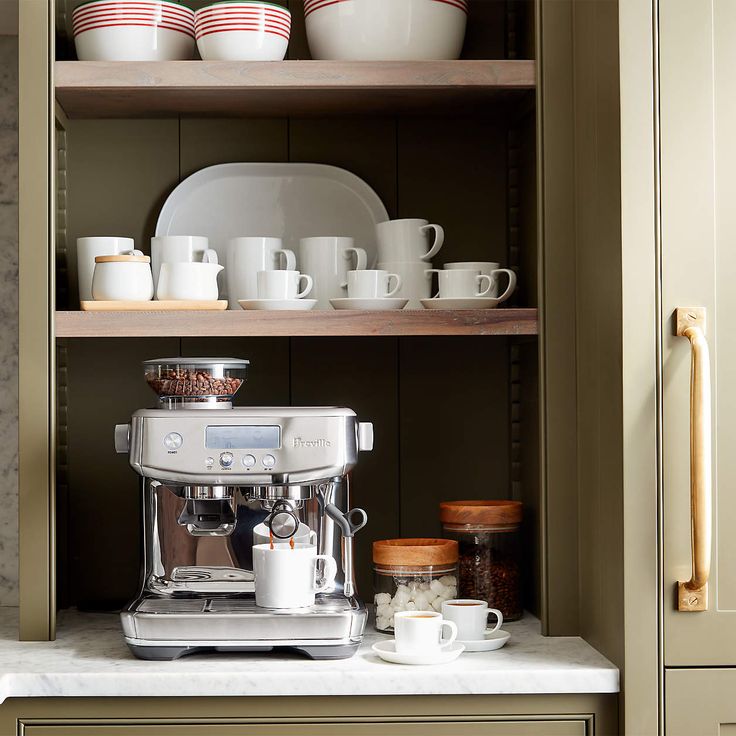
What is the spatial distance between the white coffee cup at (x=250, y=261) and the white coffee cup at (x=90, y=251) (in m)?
0.19

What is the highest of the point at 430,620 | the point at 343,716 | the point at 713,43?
the point at 713,43

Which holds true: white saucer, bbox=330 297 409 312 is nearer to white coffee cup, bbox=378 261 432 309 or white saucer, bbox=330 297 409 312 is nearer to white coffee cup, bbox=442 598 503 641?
white coffee cup, bbox=378 261 432 309

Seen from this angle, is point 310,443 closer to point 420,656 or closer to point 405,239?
point 420,656

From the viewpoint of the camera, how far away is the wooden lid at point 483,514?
184 centimetres

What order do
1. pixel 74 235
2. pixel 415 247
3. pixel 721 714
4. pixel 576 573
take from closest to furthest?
pixel 721 714 < pixel 576 573 < pixel 415 247 < pixel 74 235

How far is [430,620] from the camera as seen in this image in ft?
5.11

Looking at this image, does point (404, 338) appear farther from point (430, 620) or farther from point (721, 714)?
point (721, 714)

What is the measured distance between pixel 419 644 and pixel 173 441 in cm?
49

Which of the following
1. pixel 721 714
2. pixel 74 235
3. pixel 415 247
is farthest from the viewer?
pixel 74 235

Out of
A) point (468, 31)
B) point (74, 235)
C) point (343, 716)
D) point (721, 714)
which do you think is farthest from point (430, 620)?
point (468, 31)

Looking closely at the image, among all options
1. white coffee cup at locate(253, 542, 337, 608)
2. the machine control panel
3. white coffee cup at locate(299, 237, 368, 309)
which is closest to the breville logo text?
the machine control panel

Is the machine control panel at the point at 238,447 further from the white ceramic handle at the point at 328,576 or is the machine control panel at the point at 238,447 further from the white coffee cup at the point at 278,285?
the white coffee cup at the point at 278,285

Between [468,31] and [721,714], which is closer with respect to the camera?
[721,714]

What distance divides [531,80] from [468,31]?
14.6 inches
